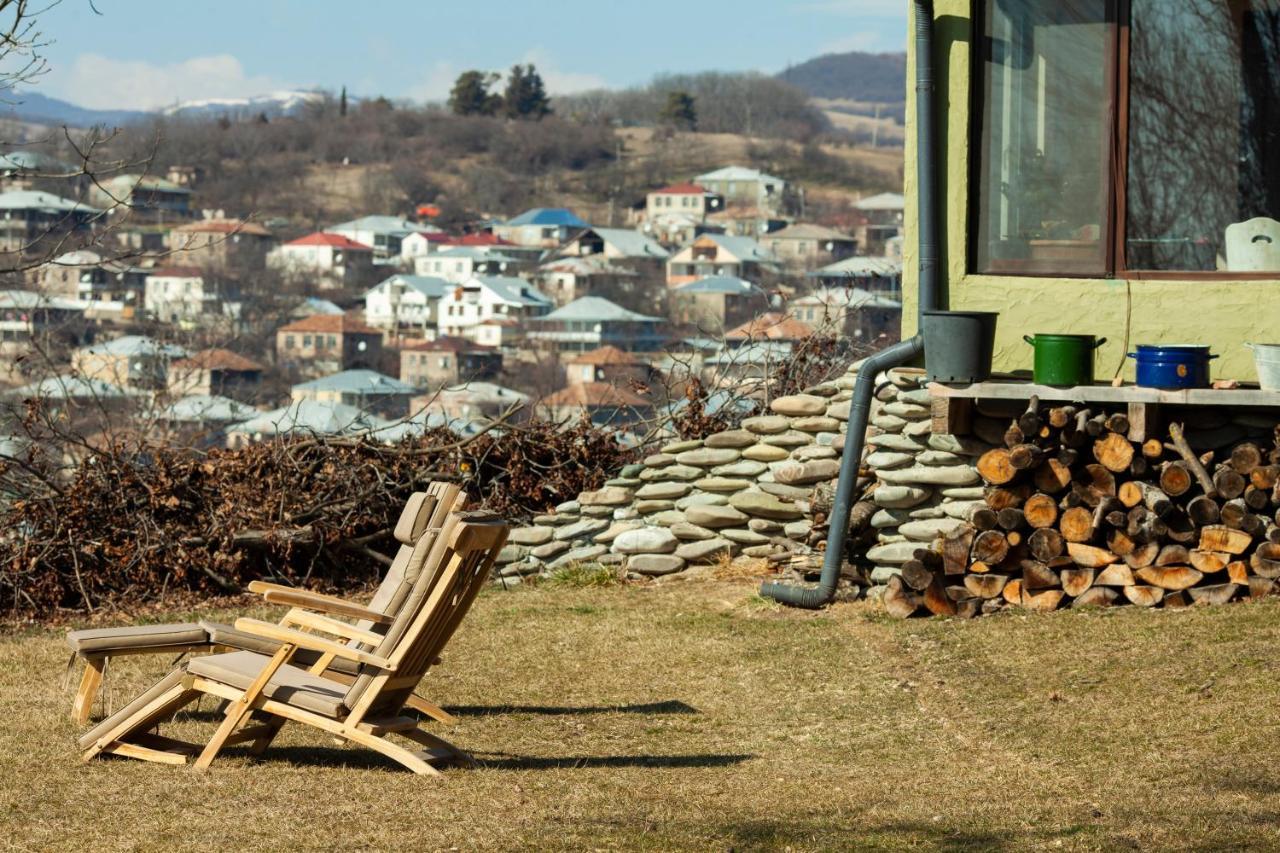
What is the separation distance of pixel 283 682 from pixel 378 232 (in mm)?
108647

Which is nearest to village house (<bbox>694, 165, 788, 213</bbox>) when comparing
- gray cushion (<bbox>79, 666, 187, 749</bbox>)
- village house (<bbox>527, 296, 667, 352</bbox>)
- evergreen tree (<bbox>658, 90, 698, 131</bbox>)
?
evergreen tree (<bbox>658, 90, 698, 131</bbox>)

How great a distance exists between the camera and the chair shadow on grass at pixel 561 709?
741 cm

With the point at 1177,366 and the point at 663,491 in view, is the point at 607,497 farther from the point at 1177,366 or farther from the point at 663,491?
the point at 1177,366

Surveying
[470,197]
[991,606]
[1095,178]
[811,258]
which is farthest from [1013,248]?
[470,197]

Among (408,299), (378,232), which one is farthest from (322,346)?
(378,232)

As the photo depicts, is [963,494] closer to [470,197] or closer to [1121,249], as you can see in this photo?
[1121,249]

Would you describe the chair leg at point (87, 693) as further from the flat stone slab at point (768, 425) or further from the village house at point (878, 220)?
the village house at point (878, 220)

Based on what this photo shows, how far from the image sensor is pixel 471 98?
151875mm

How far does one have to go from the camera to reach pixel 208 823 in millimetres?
5391

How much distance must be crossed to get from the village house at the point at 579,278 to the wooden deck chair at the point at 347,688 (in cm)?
8205

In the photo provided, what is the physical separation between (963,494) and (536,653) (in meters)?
2.71

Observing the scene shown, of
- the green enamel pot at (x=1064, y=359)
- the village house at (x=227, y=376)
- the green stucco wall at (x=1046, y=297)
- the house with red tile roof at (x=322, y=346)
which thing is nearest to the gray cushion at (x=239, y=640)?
the green enamel pot at (x=1064, y=359)

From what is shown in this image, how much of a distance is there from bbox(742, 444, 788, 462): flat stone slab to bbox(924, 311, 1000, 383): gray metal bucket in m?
2.00

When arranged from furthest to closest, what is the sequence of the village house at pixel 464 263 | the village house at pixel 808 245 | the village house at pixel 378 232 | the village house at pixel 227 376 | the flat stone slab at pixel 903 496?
the village house at pixel 378 232 < the village house at pixel 464 263 < the village house at pixel 808 245 < the village house at pixel 227 376 < the flat stone slab at pixel 903 496
